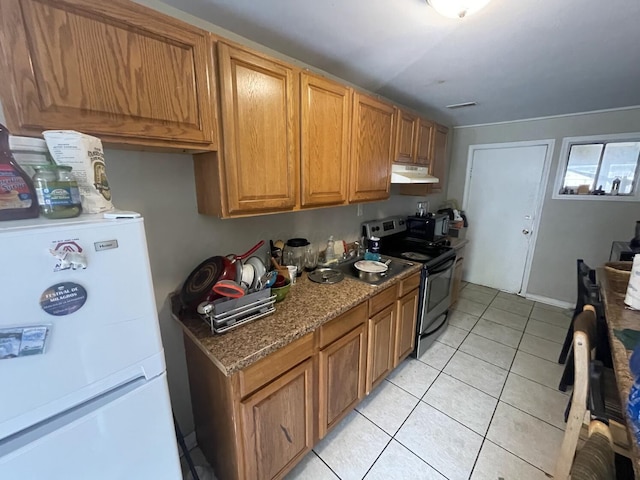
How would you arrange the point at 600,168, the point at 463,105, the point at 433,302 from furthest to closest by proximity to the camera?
the point at 600,168
the point at 463,105
the point at 433,302

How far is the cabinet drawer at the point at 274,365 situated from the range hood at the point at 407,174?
1496 millimetres

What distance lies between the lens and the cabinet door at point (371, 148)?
5.84 feet

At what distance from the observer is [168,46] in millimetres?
957

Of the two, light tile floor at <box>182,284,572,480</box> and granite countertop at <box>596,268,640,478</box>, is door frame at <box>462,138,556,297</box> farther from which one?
granite countertop at <box>596,268,640,478</box>

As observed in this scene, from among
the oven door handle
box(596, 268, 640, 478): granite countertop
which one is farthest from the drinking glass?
box(596, 268, 640, 478): granite countertop

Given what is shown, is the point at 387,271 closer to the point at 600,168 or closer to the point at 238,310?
the point at 238,310

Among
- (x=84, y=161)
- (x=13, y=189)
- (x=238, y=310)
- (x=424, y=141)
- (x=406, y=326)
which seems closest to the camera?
(x=13, y=189)

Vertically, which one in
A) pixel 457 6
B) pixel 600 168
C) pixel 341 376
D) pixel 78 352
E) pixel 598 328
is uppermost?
pixel 457 6

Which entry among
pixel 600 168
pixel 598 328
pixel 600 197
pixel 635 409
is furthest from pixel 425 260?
pixel 600 168

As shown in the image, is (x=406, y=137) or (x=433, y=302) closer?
(x=406, y=137)

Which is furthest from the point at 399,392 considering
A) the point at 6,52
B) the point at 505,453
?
the point at 6,52

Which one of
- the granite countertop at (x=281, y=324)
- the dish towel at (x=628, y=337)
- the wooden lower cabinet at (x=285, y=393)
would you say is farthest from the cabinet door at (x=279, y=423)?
the dish towel at (x=628, y=337)

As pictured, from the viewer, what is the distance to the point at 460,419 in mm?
1756

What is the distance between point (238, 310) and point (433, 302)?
1842 millimetres
